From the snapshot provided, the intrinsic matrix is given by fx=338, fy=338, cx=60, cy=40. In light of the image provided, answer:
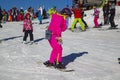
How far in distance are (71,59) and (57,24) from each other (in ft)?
7.65

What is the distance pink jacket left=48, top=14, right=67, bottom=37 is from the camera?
390 inches

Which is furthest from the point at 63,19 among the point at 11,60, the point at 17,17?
the point at 17,17

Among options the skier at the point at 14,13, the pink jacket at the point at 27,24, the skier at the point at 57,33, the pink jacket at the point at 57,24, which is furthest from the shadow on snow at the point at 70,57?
the skier at the point at 14,13

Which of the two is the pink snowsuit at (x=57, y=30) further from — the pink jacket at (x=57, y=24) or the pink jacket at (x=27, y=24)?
the pink jacket at (x=27, y=24)

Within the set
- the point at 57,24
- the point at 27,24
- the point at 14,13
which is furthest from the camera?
the point at 14,13

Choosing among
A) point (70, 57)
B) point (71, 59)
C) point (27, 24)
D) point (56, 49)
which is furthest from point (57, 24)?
point (27, 24)

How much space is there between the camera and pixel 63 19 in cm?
998

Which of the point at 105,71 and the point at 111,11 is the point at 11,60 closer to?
the point at 105,71

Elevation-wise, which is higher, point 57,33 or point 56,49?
point 57,33

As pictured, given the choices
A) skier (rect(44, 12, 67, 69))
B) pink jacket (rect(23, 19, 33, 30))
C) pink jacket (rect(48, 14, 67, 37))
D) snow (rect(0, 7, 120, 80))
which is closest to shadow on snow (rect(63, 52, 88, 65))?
snow (rect(0, 7, 120, 80))

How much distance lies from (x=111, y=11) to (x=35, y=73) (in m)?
12.4

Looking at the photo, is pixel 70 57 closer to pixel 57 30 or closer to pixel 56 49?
pixel 56 49

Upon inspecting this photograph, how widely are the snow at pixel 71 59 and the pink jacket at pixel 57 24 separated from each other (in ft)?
3.76

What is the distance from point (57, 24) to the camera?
32.6ft
